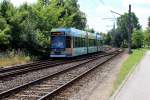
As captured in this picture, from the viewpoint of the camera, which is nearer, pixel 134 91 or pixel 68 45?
pixel 134 91

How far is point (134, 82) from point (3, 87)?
18.9 feet

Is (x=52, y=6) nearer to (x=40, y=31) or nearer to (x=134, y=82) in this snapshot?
(x=40, y=31)

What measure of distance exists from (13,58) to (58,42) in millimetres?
6958

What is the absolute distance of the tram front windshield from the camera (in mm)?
43031

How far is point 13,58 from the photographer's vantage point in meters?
37.3

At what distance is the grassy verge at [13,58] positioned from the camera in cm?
3478

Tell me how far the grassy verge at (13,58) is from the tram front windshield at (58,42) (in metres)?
3.24

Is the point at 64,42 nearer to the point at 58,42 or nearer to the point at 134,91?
the point at 58,42

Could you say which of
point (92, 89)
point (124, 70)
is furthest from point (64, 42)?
point (92, 89)

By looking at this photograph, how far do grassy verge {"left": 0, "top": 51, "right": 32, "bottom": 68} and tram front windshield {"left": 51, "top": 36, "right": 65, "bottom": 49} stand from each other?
324 centimetres

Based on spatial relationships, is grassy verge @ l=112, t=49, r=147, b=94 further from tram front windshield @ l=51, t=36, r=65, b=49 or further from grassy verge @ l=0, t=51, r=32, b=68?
grassy verge @ l=0, t=51, r=32, b=68

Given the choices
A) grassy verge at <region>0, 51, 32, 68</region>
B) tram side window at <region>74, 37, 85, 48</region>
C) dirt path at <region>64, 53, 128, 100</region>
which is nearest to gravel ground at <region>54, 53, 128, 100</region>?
dirt path at <region>64, 53, 128, 100</region>

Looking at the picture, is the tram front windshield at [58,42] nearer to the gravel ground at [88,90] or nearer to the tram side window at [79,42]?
the tram side window at [79,42]

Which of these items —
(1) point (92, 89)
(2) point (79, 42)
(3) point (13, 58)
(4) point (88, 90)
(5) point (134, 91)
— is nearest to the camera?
(5) point (134, 91)
